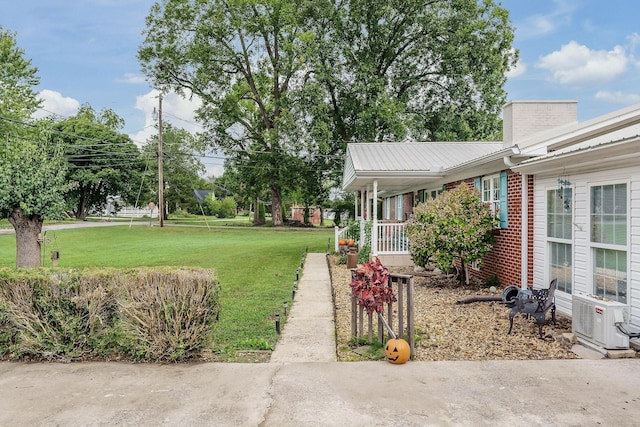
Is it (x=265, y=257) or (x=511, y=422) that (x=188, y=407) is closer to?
(x=511, y=422)

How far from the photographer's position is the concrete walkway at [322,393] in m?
3.53

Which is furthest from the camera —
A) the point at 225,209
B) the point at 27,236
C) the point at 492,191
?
the point at 225,209

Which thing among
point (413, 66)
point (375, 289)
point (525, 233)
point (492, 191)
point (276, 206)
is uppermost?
point (413, 66)

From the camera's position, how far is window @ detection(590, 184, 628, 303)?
224 inches

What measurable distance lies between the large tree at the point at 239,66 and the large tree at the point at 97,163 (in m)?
13.2

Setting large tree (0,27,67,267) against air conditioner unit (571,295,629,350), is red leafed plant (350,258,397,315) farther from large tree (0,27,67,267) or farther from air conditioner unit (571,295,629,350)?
large tree (0,27,67,267)

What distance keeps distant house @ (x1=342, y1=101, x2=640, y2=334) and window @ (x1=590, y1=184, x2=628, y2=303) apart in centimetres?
1

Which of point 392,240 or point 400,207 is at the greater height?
point 400,207

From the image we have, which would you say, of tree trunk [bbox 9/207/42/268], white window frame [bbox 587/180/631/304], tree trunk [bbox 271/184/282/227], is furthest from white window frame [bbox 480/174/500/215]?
tree trunk [bbox 271/184/282/227]

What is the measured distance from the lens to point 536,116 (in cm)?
940

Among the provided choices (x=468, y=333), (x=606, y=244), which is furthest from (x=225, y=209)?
(x=606, y=244)

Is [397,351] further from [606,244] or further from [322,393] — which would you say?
[606,244]

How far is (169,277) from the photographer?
4.88 meters

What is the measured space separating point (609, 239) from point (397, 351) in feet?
11.7
